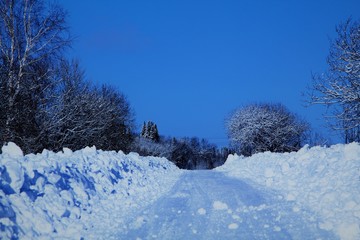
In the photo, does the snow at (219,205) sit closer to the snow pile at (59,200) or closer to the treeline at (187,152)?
the snow pile at (59,200)

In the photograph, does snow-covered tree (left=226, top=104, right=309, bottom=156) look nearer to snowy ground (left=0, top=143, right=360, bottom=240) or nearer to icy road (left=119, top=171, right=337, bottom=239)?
snowy ground (left=0, top=143, right=360, bottom=240)

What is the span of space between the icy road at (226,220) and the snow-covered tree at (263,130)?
3625cm

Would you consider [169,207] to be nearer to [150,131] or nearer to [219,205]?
[219,205]

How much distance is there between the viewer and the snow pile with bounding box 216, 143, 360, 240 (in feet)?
16.0

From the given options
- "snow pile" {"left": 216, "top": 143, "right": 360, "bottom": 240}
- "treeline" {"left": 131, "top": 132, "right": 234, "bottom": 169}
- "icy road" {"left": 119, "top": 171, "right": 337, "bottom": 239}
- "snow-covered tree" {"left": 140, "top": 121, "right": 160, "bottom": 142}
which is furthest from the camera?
"snow-covered tree" {"left": 140, "top": 121, "right": 160, "bottom": 142}

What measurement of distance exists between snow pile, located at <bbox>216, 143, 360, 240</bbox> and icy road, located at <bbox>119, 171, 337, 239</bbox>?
0.26 meters

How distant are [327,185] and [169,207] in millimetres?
3387

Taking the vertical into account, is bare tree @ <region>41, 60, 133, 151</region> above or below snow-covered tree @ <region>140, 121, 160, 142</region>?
below

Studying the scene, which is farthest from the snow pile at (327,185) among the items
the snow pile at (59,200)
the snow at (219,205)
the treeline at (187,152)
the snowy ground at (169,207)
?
the treeline at (187,152)

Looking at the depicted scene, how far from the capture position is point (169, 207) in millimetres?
6746

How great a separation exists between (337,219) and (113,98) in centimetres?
3586

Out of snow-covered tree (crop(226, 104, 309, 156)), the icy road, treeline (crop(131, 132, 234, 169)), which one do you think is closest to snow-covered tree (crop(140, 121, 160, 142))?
treeline (crop(131, 132, 234, 169))

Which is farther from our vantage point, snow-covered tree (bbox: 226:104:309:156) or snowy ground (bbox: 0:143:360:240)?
snow-covered tree (bbox: 226:104:309:156)

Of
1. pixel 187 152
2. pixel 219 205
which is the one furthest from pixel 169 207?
pixel 187 152
